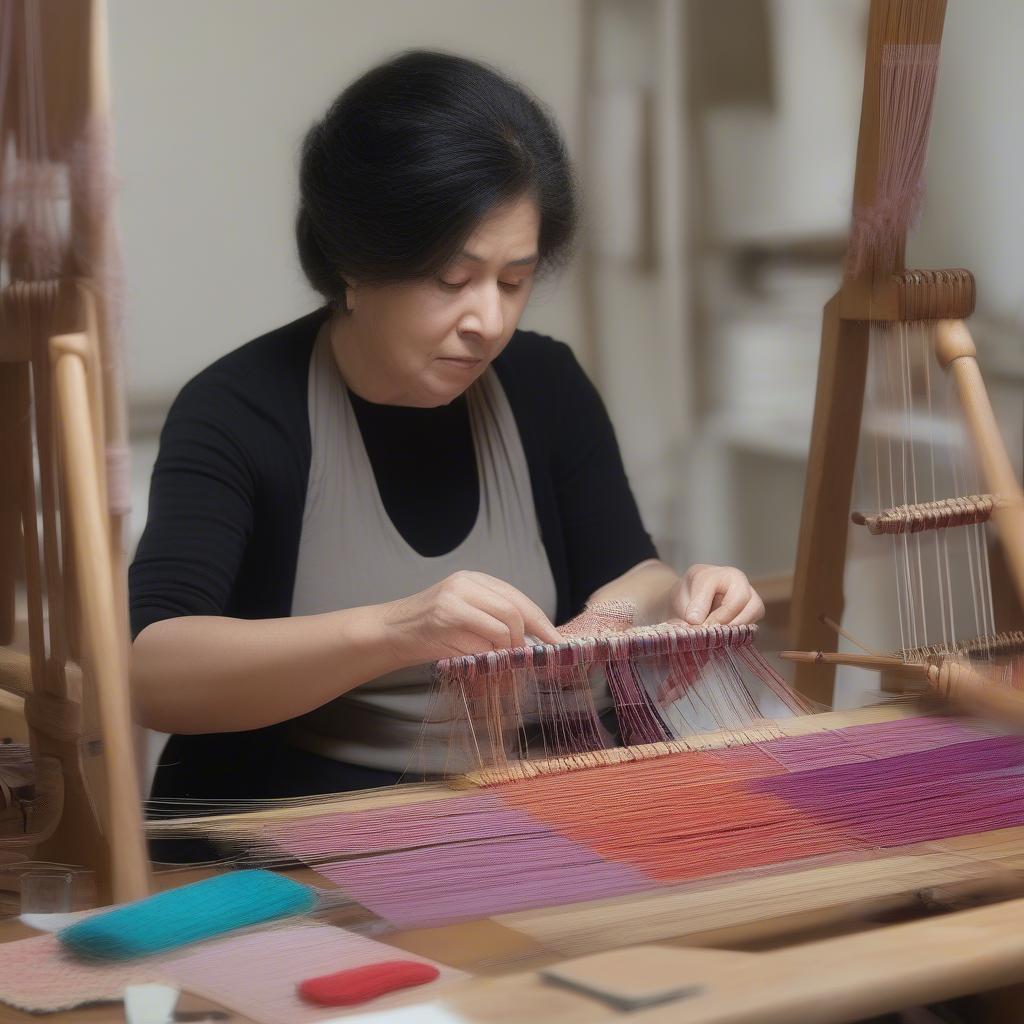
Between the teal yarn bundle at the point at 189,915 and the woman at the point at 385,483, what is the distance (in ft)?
0.89

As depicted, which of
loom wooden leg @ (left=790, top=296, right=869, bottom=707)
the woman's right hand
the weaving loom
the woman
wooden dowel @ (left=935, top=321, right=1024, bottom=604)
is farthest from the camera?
loom wooden leg @ (left=790, top=296, right=869, bottom=707)

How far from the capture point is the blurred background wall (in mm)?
1845

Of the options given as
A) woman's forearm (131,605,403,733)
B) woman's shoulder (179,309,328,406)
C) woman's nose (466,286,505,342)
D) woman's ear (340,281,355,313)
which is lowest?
woman's forearm (131,605,403,733)

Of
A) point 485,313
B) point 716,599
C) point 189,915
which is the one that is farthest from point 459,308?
point 189,915

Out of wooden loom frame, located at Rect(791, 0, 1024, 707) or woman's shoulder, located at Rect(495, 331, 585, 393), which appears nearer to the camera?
wooden loom frame, located at Rect(791, 0, 1024, 707)

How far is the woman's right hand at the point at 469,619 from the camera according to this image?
1.12 meters

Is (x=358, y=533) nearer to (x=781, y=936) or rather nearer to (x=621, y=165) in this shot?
(x=781, y=936)

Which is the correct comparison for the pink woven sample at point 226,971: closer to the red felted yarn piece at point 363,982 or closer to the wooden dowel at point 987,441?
the red felted yarn piece at point 363,982

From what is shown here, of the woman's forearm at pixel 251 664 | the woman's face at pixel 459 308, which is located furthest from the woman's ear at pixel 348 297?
the woman's forearm at pixel 251 664

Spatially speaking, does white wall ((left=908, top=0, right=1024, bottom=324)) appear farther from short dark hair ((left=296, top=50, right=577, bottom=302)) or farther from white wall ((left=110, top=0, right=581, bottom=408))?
short dark hair ((left=296, top=50, right=577, bottom=302))

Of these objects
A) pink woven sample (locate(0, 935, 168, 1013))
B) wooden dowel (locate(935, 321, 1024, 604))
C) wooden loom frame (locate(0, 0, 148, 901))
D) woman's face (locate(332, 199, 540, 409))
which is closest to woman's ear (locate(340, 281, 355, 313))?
woman's face (locate(332, 199, 540, 409))

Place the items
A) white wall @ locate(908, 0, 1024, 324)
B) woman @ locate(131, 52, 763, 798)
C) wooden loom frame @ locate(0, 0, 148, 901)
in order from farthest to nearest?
white wall @ locate(908, 0, 1024, 324) < woman @ locate(131, 52, 763, 798) < wooden loom frame @ locate(0, 0, 148, 901)

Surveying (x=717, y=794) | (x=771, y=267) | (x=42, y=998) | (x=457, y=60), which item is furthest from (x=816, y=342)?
(x=42, y=998)

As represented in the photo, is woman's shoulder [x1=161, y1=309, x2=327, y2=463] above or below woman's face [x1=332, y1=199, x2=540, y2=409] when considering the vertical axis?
below
